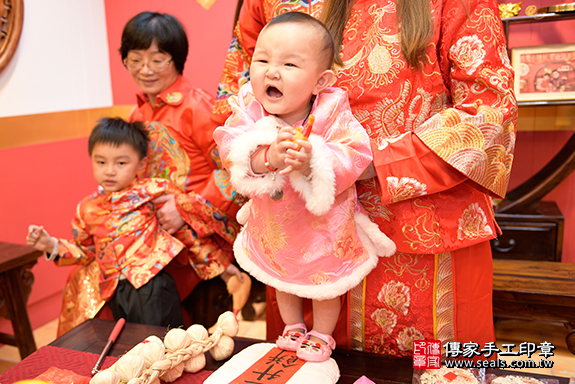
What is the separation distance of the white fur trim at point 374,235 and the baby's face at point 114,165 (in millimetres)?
989

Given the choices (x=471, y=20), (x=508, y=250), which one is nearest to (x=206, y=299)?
(x=471, y=20)

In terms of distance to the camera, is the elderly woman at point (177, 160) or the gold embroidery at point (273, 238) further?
the elderly woman at point (177, 160)

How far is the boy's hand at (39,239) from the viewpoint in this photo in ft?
5.53

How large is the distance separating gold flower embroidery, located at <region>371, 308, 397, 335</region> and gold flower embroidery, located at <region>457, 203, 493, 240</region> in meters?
0.28

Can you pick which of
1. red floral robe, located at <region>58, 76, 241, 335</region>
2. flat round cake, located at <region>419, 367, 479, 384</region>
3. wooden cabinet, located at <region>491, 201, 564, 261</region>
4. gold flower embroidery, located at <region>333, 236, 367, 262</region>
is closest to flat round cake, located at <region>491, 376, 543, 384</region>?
flat round cake, located at <region>419, 367, 479, 384</region>

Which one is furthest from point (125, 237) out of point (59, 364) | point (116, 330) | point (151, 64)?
point (151, 64)

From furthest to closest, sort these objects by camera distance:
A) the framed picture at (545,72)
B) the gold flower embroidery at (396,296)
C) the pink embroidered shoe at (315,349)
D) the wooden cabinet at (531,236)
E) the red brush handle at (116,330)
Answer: the wooden cabinet at (531,236) < the framed picture at (545,72) < the red brush handle at (116,330) < the gold flower embroidery at (396,296) < the pink embroidered shoe at (315,349)

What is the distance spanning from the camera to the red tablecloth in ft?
3.75

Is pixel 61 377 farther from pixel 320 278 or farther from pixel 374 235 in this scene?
pixel 374 235

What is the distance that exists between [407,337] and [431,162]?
1.55ft

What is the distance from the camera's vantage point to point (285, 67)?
3.25ft

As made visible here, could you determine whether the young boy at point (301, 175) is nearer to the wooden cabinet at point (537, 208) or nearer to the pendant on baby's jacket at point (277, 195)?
the pendant on baby's jacket at point (277, 195)

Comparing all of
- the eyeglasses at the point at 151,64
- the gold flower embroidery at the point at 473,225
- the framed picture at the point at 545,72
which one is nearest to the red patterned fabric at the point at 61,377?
the gold flower embroidery at the point at 473,225

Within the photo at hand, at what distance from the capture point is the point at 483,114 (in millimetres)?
1031
